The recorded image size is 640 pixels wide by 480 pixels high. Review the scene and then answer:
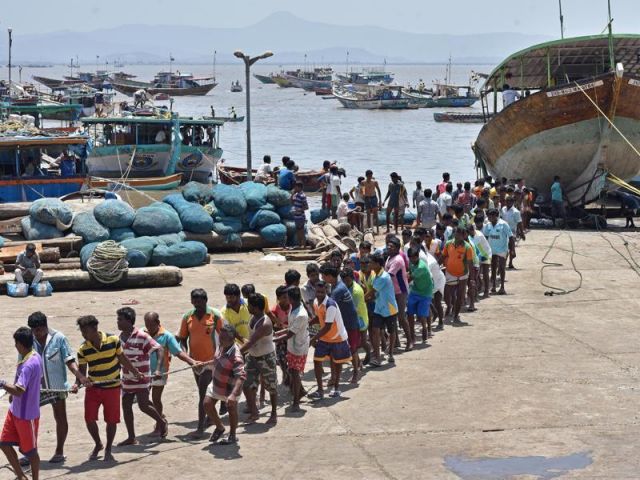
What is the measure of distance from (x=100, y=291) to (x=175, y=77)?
102m

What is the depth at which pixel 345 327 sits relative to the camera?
10.6 meters

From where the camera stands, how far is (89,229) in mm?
18016

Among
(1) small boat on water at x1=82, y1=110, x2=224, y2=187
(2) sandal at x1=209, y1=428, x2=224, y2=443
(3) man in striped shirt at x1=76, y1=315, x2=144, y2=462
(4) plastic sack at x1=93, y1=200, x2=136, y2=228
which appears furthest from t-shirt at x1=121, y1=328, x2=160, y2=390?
(1) small boat on water at x1=82, y1=110, x2=224, y2=187

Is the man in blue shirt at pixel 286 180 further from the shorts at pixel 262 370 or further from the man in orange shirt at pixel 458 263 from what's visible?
the shorts at pixel 262 370

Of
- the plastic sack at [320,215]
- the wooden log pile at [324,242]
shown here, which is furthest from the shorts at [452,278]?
the plastic sack at [320,215]

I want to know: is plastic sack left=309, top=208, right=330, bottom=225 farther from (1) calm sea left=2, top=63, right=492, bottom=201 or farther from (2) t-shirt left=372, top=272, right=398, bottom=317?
(1) calm sea left=2, top=63, right=492, bottom=201

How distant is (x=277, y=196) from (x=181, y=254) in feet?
9.66

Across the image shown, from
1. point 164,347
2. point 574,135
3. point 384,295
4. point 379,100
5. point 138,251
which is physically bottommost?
point 138,251

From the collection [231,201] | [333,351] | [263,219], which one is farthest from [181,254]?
[333,351]

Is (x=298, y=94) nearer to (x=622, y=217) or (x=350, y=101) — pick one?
(x=350, y=101)

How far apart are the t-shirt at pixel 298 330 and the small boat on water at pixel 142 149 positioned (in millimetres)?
19705

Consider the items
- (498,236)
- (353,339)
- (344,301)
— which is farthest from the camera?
(498,236)

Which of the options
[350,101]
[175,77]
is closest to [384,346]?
[350,101]

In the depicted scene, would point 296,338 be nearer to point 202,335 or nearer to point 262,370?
point 262,370
